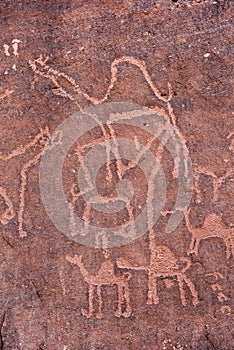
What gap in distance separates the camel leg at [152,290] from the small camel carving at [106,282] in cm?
8

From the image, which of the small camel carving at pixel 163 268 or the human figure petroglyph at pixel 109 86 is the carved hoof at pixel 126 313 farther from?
the human figure petroglyph at pixel 109 86

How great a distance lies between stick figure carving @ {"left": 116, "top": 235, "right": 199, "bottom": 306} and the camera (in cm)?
331

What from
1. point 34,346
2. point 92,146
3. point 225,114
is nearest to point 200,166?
point 225,114

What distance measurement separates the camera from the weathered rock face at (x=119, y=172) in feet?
10.9

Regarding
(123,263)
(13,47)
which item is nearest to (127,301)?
(123,263)

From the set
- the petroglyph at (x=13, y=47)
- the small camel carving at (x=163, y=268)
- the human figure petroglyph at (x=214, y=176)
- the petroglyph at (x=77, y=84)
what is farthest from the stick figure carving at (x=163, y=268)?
the petroglyph at (x=13, y=47)

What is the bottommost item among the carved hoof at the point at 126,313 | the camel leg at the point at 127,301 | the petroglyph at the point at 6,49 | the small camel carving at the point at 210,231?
the carved hoof at the point at 126,313

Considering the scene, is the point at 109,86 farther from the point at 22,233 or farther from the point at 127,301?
the point at 127,301

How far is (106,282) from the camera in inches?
131

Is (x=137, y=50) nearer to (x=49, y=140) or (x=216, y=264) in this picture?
(x=49, y=140)

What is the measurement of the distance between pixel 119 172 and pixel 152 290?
0.47m

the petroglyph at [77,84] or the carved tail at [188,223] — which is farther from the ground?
the petroglyph at [77,84]

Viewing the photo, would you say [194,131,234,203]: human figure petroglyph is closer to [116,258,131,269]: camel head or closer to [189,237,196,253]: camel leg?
[189,237,196,253]: camel leg

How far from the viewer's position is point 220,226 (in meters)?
3.31
